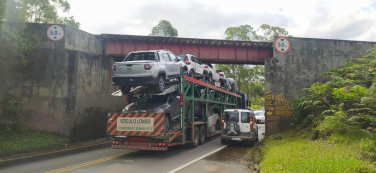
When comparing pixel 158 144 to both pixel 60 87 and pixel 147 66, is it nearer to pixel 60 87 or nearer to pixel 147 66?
pixel 147 66

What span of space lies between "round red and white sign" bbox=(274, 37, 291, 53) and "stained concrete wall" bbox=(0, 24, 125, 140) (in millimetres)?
11698

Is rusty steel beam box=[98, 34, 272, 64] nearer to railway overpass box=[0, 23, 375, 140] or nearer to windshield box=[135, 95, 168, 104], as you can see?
railway overpass box=[0, 23, 375, 140]

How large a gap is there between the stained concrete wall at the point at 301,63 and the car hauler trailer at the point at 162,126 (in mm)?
5198

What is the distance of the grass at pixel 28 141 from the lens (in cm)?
1199

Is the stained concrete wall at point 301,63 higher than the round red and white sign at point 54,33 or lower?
lower

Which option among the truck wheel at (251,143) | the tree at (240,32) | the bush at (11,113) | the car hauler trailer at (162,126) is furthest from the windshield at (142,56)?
the tree at (240,32)

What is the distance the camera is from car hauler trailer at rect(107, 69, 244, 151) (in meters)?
9.84

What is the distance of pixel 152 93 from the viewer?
10.9m

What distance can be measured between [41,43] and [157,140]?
33.2 ft

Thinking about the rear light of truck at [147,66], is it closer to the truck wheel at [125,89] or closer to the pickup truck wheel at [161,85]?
the pickup truck wheel at [161,85]

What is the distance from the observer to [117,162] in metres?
9.38

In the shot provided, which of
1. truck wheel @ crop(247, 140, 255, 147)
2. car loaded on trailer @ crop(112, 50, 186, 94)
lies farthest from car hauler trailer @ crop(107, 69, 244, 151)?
truck wheel @ crop(247, 140, 255, 147)

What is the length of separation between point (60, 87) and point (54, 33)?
9.89 feet

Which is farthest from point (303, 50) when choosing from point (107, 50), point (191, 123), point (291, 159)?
point (107, 50)
